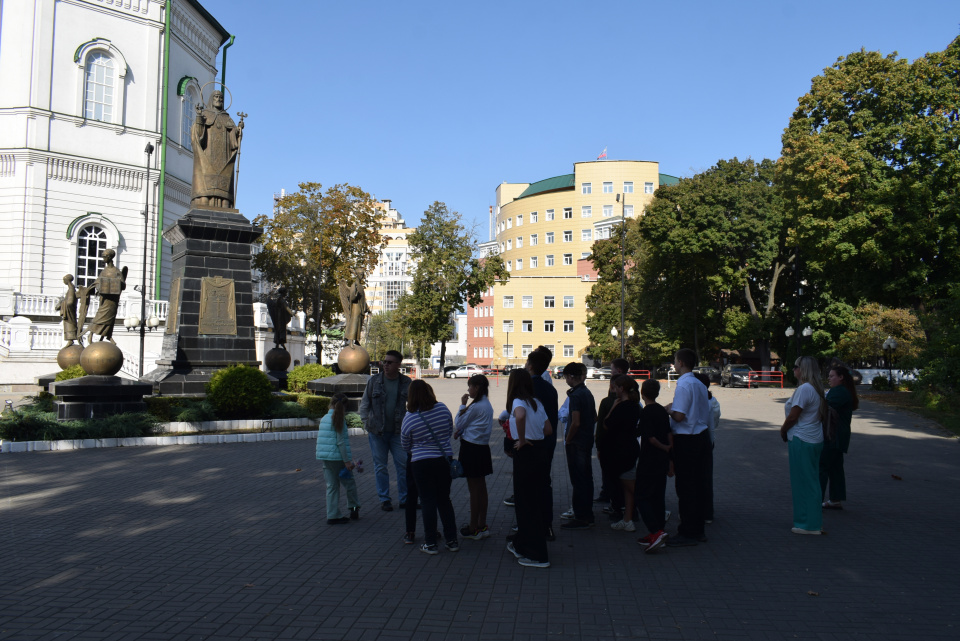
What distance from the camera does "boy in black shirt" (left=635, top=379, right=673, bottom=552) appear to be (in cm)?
667

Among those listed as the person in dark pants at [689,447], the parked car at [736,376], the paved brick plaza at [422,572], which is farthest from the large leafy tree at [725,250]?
the person in dark pants at [689,447]

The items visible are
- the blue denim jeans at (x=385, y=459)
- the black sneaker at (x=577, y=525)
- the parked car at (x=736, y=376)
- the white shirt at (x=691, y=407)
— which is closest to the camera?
the white shirt at (x=691, y=407)

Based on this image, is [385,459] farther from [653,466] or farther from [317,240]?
[317,240]

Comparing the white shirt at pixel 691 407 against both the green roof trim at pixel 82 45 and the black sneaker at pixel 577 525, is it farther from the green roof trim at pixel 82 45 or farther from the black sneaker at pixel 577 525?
the green roof trim at pixel 82 45

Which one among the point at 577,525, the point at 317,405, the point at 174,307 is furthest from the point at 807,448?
the point at 174,307

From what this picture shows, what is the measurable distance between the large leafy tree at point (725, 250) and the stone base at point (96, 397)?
33.1 m

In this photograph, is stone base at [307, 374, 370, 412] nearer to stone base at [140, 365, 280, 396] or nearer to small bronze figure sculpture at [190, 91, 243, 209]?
stone base at [140, 365, 280, 396]

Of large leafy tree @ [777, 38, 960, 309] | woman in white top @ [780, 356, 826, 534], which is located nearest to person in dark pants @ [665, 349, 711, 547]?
woman in white top @ [780, 356, 826, 534]

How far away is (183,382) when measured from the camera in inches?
603

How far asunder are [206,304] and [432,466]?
10.8m

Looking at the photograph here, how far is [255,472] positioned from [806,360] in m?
7.43

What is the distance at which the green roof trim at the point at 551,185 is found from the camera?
92.2 meters

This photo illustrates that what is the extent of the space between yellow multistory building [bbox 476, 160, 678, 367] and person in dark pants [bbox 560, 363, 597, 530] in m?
59.6

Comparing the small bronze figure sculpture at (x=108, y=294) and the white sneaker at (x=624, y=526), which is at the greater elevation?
the small bronze figure sculpture at (x=108, y=294)
